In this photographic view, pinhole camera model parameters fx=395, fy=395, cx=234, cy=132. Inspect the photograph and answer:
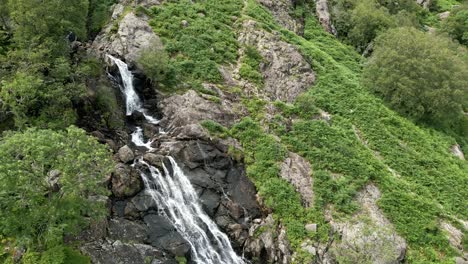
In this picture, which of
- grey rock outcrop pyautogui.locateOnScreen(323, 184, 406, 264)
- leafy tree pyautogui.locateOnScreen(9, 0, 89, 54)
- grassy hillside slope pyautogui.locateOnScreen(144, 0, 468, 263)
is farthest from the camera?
leafy tree pyautogui.locateOnScreen(9, 0, 89, 54)

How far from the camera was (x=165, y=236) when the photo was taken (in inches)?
1093

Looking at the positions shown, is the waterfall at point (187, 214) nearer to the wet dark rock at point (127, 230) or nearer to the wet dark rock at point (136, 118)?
the wet dark rock at point (127, 230)

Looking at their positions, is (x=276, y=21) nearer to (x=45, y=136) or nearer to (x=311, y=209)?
(x=311, y=209)

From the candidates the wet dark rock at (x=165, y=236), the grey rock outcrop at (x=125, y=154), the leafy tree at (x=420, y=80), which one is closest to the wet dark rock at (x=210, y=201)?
the wet dark rock at (x=165, y=236)

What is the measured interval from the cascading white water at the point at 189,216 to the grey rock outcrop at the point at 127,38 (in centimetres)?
1620

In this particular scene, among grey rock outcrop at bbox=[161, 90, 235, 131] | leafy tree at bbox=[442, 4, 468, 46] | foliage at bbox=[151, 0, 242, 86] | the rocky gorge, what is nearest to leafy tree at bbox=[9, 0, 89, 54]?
the rocky gorge

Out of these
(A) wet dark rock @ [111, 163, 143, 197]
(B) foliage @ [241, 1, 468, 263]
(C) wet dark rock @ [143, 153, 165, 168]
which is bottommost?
(A) wet dark rock @ [111, 163, 143, 197]

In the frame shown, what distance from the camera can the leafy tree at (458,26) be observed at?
72250 mm

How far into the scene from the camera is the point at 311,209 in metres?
30.9

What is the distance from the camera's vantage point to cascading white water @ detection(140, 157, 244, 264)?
28328mm

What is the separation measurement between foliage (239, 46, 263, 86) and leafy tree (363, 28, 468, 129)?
12.9 meters

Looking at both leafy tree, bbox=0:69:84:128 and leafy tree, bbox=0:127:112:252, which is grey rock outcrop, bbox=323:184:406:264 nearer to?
leafy tree, bbox=0:127:112:252

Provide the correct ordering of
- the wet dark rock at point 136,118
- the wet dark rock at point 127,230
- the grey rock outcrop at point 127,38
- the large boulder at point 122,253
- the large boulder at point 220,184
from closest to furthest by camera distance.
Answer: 1. the large boulder at point 122,253
2. the wet dark rock at point 127,230
3. the large boulder at point 220,184
4. the wet dark rock at point 136,118
5. the grey rock outcrop at point 127,38

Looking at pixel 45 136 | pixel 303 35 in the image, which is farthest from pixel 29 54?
pixel 303 35
